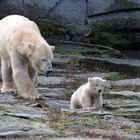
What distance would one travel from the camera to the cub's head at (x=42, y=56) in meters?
Result: 10.4

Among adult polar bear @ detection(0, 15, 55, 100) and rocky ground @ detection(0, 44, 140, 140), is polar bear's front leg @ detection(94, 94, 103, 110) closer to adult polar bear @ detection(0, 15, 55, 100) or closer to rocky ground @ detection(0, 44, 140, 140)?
rocky ground @ detection(0, 44, 140, 140)

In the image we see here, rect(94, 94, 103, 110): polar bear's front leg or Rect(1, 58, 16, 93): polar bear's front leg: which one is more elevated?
Rect(1, 58, 16, 93): polar bear's front leg

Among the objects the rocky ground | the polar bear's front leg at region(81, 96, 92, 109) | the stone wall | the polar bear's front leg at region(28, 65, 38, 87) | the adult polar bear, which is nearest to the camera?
the rocky ground

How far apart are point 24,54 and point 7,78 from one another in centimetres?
136

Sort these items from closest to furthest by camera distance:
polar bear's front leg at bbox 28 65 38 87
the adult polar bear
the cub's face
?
the cub's face
the adult polar bear
polar bear's front leg at bbox 28 65 38 87

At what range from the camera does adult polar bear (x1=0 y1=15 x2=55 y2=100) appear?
34.5 feet

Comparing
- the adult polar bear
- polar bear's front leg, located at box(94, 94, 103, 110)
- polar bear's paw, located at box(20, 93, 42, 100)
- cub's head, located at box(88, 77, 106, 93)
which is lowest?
polar bear's front leg, located at box(94, 94, 103, 110)

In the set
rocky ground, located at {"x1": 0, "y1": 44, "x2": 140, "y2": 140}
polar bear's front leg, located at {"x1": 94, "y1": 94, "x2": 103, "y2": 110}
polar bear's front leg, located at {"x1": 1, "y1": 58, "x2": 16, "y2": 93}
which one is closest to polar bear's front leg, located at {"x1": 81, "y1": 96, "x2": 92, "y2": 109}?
polar bear's front leg, located at {"x1": 94, "y1": 94, "x2": 103, "y2": 110}

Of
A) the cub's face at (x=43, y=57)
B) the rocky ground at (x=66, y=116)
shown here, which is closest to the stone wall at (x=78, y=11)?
the rocky ground at (x=66, y=116)

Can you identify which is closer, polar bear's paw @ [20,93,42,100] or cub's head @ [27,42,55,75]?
cub's head @ [27,42,55,75]

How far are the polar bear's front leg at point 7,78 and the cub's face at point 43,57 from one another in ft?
4.76

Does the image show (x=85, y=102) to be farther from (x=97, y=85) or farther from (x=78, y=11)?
(x=78, y=11)

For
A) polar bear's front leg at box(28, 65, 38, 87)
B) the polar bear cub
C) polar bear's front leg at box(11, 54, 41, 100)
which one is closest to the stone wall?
polar bear's front leg at box(28, 65, 38, 87)

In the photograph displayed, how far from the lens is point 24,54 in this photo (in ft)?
36.0
